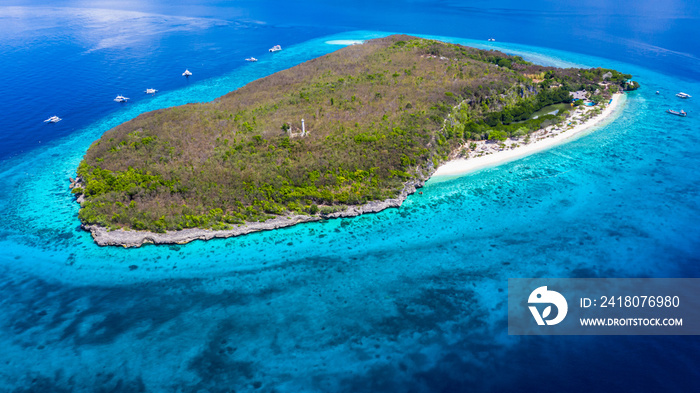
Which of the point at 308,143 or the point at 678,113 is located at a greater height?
the point at 308,143

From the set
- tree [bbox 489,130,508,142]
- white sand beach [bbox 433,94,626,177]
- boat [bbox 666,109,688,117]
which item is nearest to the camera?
white sand beach [bbox 433,94,626,177]

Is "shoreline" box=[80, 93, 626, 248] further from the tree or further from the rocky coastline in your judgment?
the tree

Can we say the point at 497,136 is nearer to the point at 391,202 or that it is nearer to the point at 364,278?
the point at 391,202

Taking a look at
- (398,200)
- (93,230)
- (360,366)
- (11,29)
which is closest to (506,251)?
(398,200)

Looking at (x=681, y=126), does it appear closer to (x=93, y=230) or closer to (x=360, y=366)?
(x=360, y=366)

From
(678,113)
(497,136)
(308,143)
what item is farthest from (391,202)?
(678,113)

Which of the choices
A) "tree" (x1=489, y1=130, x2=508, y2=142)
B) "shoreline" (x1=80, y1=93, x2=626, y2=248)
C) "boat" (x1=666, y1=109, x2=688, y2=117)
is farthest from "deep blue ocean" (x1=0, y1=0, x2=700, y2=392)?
"tree" (x1=489, y1=130, x2=508, y2=142)

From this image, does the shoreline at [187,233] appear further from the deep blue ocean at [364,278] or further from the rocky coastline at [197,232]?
the deep blue ocean at [364,278]
